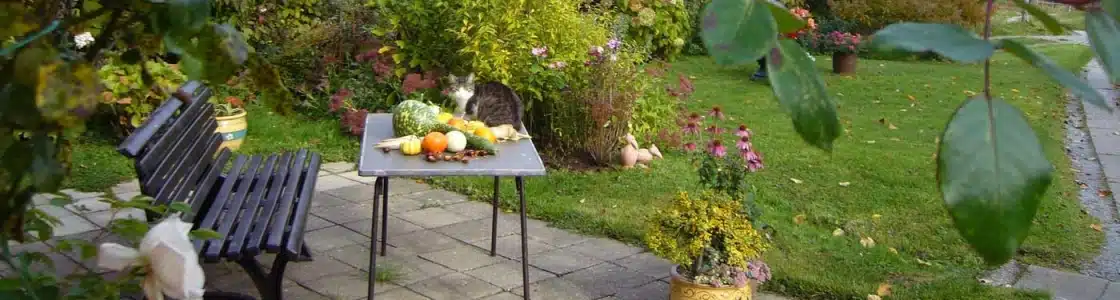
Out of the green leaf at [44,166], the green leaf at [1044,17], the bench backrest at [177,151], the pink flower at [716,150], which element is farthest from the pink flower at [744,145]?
the green leaf at [1044,17]

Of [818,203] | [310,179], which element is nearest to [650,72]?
[818,203]

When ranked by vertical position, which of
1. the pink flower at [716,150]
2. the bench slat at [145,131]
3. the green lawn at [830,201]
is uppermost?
the bench slat at [145,131]

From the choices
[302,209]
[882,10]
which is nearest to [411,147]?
[302,209]

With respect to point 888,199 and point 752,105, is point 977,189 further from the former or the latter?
point 752,105

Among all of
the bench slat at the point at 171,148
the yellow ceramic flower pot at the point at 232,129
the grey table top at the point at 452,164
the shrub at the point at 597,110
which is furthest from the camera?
the yellow ceramic flower pot at the point at 232,129

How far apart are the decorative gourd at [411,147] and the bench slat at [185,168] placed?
31.6 inches

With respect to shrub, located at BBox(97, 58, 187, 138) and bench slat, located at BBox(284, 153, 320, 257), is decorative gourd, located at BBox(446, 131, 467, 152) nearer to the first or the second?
bench slat, located at BBox(284, 153, 320, 257)

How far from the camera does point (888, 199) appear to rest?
5750 mm

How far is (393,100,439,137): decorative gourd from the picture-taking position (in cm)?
414

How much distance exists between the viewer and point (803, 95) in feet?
1.22

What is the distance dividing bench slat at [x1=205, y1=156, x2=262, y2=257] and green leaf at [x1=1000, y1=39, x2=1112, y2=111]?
2.87 metres

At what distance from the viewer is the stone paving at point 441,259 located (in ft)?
13.4

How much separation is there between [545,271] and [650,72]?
289 cm

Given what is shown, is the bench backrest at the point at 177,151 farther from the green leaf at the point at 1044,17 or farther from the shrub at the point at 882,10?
the shrub at the point at 882,10
